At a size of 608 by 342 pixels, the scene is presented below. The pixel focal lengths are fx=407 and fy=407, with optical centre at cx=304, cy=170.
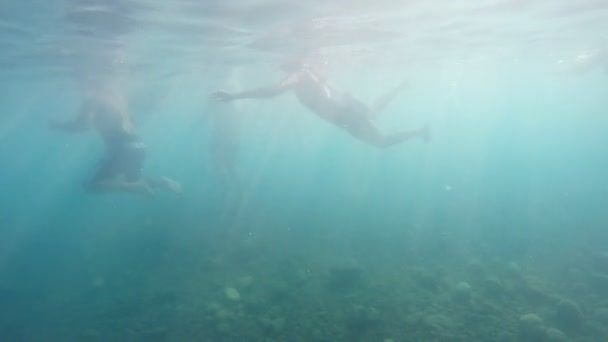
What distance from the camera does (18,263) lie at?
15.9m

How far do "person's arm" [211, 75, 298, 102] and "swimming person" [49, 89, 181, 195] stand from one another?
647 centimetres

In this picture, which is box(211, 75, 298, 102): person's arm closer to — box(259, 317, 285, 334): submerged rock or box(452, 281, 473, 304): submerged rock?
box(259, 317, 285, 334): submerged rock

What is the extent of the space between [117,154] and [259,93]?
7.01 metres

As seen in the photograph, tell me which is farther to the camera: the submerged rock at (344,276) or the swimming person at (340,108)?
the swimming person at (340,108)

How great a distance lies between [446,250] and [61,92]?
30.8m

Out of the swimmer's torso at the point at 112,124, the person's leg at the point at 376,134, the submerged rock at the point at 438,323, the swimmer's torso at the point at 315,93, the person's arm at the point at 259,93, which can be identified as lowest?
the submerged rock at the point at 438,323

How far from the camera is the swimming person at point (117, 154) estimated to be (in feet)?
46.0

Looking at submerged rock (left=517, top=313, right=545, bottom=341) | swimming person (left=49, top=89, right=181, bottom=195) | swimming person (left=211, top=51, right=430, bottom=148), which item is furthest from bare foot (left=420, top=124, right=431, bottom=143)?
swimming person (left=49, top=89, right=181, bottom=195)

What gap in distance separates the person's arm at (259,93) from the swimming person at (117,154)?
647cm

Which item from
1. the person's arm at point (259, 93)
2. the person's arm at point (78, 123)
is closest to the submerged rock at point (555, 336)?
the person's arm at point (259, 93)

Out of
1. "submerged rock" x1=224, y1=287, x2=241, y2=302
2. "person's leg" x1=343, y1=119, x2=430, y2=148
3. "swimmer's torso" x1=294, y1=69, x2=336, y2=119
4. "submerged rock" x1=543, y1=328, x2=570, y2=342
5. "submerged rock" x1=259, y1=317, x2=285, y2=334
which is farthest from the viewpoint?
"person's leg" x1=343, y1=119, x2=430, y2=148

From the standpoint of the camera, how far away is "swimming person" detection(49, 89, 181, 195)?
46.0ft

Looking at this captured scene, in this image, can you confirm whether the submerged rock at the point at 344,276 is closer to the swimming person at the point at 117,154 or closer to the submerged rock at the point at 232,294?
the submerged rock at the point at 232,294

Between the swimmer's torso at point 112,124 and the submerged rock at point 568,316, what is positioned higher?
the swimmer's torso at point 112,124
